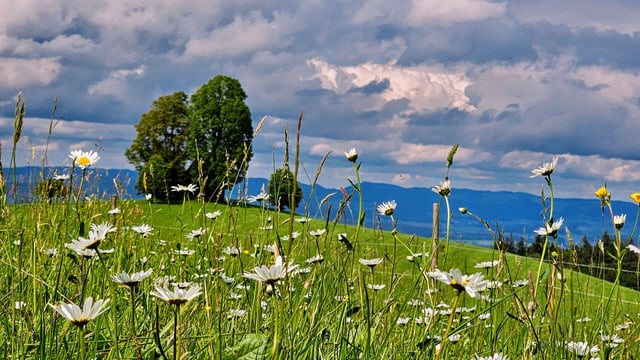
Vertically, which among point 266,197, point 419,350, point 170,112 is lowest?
point 419,350

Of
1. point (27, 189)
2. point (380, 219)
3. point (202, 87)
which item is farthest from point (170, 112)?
point (380, 219)

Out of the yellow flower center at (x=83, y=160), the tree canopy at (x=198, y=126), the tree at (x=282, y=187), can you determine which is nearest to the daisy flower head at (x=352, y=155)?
the tree at (x=282, y=187)

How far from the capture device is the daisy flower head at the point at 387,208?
8.27 ft

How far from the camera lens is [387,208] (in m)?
2.56

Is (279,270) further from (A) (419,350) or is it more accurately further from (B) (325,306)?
(B) (325,306)

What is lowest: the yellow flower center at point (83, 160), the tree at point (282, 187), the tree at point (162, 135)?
the tree at point (282, 187)

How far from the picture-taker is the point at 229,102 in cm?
3866

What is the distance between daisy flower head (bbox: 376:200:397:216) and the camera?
2520 millimetres

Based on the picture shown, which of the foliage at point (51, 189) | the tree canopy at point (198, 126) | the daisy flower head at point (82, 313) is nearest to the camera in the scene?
the daisy flower head at point (82, 313)

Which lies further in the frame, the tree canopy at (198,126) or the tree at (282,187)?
the tree canopy at (198,126)

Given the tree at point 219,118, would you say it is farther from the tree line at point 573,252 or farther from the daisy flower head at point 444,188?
the daisy flower head at point 444,188

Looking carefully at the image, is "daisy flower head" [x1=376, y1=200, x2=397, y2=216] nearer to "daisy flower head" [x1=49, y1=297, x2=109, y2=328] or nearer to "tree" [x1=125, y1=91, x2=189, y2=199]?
"daisy flower head" [x1=49, y1=297, x2=109, y2=328]

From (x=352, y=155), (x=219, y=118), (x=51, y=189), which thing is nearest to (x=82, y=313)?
(x=352, y=155)

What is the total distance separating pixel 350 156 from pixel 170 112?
3893 centimetres
